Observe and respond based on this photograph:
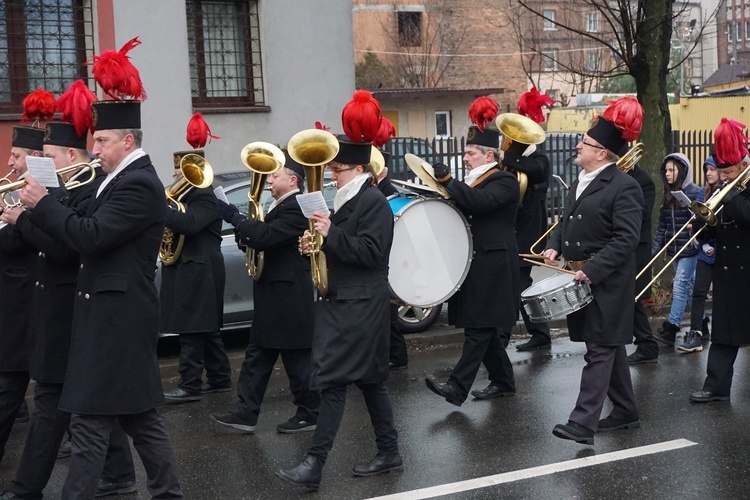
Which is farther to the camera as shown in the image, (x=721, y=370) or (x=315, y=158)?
(x=721, y=370)

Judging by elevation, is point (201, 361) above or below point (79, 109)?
below

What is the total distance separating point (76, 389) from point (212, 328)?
2998 mm

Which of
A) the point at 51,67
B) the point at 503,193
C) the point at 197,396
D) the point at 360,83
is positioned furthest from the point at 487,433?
the point at 360,83

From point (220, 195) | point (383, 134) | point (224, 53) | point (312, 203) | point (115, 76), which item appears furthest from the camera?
point (224, 53)

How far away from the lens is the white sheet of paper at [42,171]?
4992mm

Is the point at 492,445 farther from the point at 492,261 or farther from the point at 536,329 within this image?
the point at 536,329

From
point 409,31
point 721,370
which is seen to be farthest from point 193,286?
point 409,31

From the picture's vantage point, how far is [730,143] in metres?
7.19

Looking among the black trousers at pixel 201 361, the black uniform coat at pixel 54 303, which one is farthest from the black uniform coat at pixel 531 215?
the black uniform coat at pixel 54 303

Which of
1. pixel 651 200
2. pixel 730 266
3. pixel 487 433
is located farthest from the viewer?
pixel 651 200

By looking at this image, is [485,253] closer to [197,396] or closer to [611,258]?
[611,258]

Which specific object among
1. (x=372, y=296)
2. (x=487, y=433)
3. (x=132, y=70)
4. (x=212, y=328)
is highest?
(x=132, y=70)

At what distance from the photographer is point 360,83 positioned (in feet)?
128

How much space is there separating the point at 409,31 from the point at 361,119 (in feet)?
122
